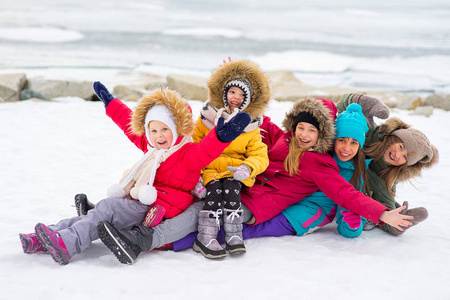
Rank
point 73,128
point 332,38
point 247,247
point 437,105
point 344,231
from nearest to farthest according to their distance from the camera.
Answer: point 247,247 → point 344,231 → point 73,128 → point 437,105 → point 332,38

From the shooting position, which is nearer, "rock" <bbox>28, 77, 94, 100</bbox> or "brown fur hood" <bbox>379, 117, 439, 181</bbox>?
"brown fur hood" <bbox>379, 117, 439, 181</bbox>

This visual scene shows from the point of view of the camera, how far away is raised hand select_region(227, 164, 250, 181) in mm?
2445

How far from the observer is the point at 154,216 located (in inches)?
94.3

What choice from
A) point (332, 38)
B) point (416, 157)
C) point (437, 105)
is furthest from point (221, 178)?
point (332, 38)

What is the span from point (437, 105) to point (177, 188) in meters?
7.25

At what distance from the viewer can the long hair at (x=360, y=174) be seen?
274cm

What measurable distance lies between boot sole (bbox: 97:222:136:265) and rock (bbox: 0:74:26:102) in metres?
6.86

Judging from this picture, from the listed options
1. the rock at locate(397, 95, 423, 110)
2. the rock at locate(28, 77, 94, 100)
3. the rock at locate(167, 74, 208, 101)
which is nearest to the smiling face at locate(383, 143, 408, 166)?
the rock at locate(167, 74, 208, 101)

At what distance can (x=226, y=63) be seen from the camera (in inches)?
110

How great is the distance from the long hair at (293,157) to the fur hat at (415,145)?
69 centimetres

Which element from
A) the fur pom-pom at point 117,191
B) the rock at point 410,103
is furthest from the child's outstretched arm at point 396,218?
the rock at point 410,103

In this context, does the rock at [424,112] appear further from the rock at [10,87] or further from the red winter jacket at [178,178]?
the rock at [10,87]

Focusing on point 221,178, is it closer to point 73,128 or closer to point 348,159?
point 348,159

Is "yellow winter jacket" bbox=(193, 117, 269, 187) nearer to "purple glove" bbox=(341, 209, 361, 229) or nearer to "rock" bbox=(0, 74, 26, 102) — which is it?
"purple glove" bbox=(341, 209, 361, 229)
